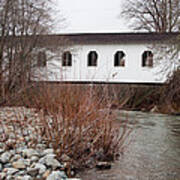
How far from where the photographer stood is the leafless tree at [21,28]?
11804 millimetres

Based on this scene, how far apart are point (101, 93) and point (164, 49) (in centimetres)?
891

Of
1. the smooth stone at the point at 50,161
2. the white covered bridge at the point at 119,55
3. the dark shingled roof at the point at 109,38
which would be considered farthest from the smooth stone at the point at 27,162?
the dark shingled roof at the point at 109,38

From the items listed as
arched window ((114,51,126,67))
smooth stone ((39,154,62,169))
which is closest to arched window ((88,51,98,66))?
arched window ((114,51,126,67))

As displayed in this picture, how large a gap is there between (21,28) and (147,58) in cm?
979

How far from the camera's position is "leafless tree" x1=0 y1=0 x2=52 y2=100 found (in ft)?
38.7

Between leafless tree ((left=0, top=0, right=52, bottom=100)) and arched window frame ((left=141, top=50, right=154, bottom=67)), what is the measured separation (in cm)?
770

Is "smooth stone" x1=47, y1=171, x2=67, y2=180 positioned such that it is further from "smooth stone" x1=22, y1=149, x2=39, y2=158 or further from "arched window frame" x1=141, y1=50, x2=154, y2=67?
"arched window frame" x1=141, y1=50, x2=154, y2=67

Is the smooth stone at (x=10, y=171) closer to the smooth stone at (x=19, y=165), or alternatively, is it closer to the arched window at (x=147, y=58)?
the smooth stone at (x=19, y=165)

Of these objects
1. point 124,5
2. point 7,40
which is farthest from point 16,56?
point 124,5

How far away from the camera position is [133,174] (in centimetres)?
432

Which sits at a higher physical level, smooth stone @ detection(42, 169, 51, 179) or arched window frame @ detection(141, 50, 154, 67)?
arched window frame @ detection(141, 50, 154, 67)

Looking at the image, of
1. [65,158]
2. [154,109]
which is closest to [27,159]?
[65,158]

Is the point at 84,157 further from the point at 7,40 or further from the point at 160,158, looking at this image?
the point at 7,40

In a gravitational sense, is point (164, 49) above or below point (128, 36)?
below
